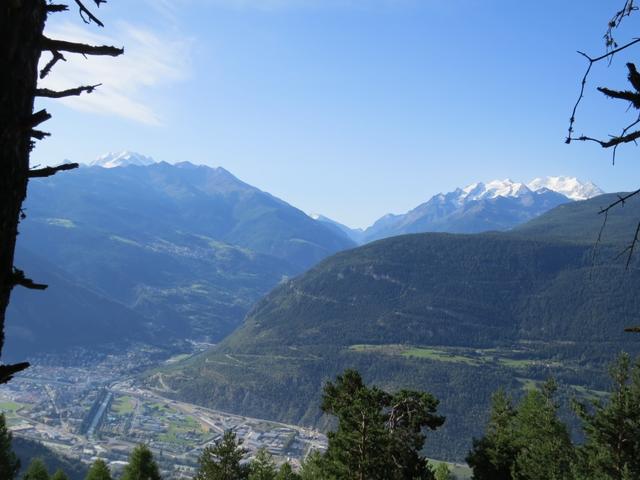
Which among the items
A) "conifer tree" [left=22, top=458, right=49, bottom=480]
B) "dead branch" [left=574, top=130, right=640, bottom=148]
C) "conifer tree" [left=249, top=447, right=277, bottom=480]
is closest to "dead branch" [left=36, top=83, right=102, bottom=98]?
"dead branch" [left=574, top=130, right=640, bottom=148]

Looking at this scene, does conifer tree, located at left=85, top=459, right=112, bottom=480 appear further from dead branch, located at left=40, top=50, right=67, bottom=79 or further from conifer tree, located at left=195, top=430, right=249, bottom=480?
dead branch, located at left=40, top=50, right=67, bottom=79

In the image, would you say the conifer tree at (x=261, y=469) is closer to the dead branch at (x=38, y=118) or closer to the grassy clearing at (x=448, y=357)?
the dead branch at (x=38, y=118)

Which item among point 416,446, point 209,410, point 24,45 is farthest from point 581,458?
point 209,410

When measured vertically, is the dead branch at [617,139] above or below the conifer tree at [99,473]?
above

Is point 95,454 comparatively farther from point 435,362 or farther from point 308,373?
point 435,362

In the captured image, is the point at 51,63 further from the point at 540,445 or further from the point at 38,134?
the point at 540,445

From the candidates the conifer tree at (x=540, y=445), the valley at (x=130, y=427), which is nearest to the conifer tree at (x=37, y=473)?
the conifer tree at (x=540, y=445)
